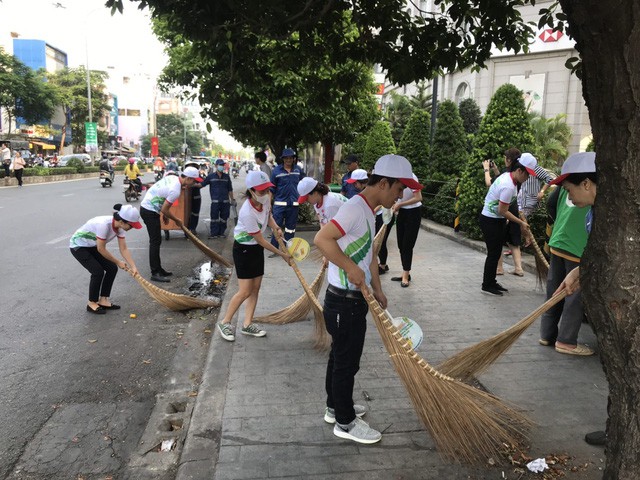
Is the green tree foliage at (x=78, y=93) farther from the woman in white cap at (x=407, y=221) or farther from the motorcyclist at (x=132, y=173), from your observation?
the woman in white cap at (x=407, y=221)

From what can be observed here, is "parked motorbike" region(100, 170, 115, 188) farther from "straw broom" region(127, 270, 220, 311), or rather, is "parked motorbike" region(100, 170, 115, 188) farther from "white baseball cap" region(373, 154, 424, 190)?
"white baseball cap" region(373, 154, 424, 190)

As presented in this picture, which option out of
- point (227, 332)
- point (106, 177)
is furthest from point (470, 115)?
point (227, 332)

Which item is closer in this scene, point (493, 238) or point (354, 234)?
point (354, 234)

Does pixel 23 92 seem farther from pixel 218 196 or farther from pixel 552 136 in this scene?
pixel 552 136

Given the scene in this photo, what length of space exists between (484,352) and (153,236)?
16.9 ft

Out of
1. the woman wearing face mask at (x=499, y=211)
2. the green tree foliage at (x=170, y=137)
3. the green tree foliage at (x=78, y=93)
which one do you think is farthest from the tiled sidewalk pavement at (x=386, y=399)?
the green tree foliage at (x=170, y=137)

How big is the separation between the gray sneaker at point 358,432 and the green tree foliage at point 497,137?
6.68m

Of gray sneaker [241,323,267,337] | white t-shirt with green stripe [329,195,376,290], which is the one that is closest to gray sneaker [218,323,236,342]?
gray sneaker [241,323,267,337]

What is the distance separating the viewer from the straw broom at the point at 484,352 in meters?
3.27

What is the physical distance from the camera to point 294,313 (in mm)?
5039

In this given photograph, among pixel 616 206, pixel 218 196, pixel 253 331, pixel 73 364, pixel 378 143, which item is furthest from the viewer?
pixel 378 143

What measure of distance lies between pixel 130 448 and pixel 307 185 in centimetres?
260

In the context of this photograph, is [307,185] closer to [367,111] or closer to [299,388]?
[299,388]

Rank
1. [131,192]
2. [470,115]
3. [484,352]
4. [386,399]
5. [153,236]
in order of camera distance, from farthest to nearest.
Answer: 1. [470,115]
2. [131,192]
3. [153,236]
4. [386,399]
5. [484,352]
